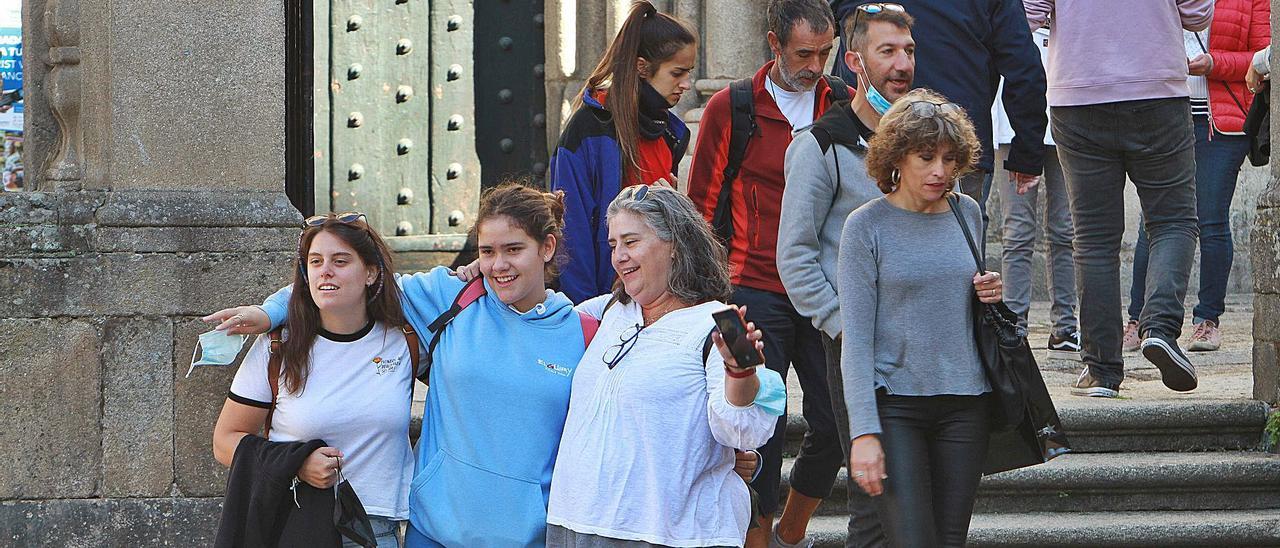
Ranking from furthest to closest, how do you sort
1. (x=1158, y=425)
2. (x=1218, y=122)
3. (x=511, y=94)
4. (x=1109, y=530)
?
(x=511, y=94)
(x=1218, y=122)
(x=1158, y=425)
(x=1109, y=530)

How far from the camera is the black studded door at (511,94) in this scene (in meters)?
8.11

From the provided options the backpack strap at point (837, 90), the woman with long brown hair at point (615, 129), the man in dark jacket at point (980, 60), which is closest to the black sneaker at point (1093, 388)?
the man in dark jacket at point (980, 60)

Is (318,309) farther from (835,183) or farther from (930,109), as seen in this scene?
(930,109)

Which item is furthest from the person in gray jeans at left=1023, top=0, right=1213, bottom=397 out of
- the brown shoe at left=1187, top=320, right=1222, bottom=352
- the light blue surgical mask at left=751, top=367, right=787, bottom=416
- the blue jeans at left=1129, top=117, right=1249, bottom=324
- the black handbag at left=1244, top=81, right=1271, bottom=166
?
the light blue surgical mask at left=751, top=367, right=787, bottom=416

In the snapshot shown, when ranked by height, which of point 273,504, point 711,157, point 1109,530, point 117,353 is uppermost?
point 711,157

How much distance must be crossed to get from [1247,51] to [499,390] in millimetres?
5296

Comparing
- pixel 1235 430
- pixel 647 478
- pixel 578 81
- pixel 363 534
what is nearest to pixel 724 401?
pixel 647 478

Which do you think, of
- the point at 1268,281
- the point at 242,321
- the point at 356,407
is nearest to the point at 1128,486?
the point at 1268,281

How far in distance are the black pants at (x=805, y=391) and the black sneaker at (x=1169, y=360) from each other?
1.80 metres

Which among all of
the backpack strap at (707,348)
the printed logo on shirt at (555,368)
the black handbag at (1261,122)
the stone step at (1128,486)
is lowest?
the stone step at (1128,486)

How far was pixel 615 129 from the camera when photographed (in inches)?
196

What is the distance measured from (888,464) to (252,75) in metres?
2.40

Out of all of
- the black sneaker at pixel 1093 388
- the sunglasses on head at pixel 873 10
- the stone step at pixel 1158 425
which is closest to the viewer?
the sunglasses on head at pixel 873 10

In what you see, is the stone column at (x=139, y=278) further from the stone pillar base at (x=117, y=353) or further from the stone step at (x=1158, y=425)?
the stone step at (x=1158, y=425)
